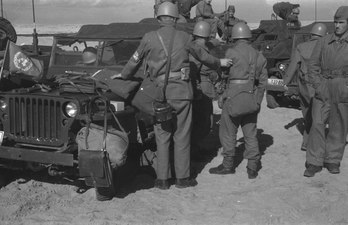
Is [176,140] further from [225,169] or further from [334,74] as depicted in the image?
[334,74]

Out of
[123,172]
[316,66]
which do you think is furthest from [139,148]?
[316,66]

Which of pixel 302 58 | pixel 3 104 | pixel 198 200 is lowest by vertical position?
pixel 198 200

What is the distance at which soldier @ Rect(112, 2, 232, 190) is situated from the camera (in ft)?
18.6

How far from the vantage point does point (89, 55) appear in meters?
6.64

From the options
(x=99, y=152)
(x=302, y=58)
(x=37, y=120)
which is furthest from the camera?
(x=302, y=58)

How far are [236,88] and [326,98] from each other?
1.04 m

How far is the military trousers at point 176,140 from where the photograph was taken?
19.0 feet

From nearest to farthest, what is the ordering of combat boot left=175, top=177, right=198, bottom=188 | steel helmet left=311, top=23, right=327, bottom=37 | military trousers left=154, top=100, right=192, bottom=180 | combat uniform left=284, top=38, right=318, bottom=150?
military trousers left=154, top=100, right=192, bottom=180, combat boot left=175, top=177, right=198, bottom=188, combat uniform left=284, top=38, right=318, bottom=150, steel helmet left=311, top=23, right=327, bottom=37

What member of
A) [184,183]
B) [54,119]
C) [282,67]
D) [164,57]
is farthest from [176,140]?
[282,67]

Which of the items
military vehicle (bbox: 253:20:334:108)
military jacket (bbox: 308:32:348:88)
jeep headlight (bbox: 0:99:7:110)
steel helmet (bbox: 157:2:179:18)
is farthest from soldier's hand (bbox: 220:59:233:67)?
military vehicle (bbox: 253:20:334:108)

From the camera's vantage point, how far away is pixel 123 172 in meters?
5.96

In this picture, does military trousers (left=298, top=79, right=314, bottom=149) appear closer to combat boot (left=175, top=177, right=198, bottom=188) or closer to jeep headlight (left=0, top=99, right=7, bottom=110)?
combat boot (left=175, top=177, right=198, bottom=188)

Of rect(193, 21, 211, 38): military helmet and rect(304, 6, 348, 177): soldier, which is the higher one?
rect(193, 21, 211, 38): military helmet

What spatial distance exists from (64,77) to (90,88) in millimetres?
768
